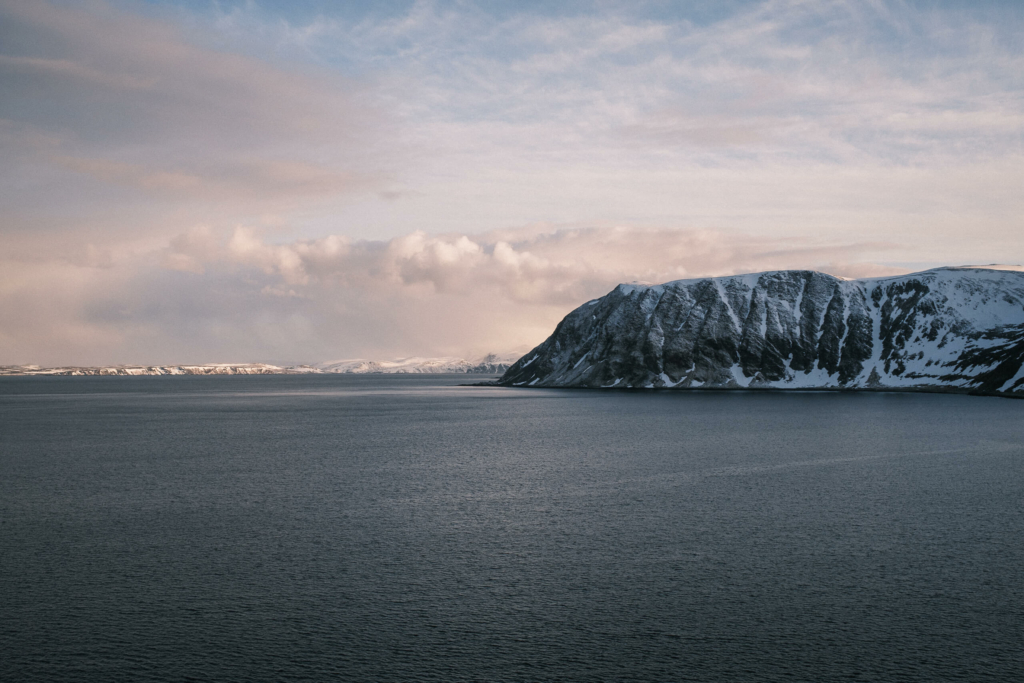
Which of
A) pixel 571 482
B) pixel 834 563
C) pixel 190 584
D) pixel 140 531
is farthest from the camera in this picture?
pixel 571 482

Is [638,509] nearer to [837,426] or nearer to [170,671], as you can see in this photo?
[170,671]

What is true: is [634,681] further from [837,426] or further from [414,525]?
[837,426]

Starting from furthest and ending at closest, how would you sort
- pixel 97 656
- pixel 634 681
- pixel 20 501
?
pixel 20 501, pixel 97 656, pixel 634 681

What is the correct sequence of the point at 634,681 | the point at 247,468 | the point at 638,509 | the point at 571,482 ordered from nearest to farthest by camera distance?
the point at 634,681 < the point at 638,509 < the point at 571,482 < the point at 247,468

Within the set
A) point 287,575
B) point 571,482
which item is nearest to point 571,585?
point 287,575

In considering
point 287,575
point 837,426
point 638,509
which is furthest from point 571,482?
point 837,426

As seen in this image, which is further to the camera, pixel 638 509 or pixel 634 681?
pixel 638 509
